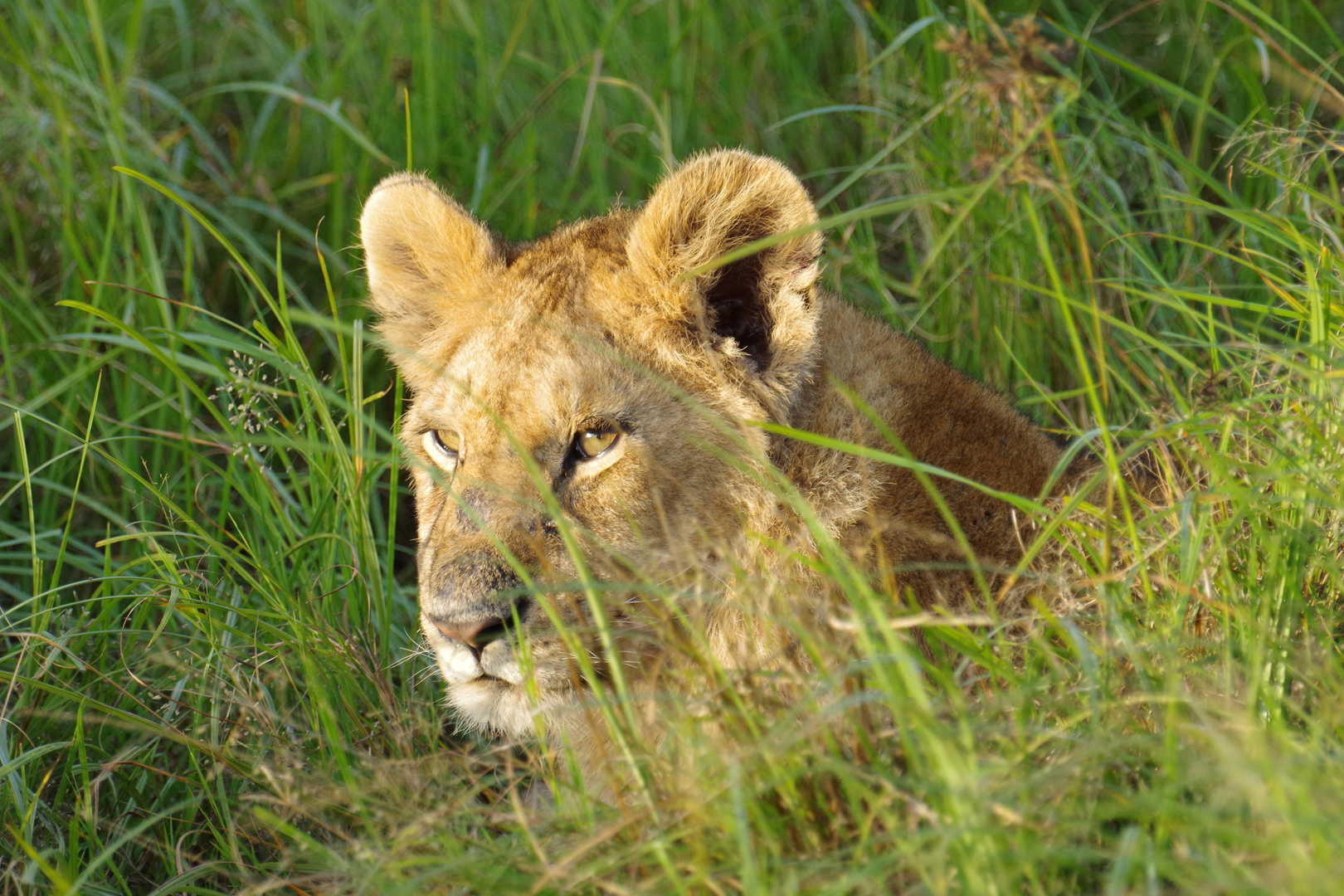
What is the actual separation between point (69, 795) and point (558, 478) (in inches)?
65.4

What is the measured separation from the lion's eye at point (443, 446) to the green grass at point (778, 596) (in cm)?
18

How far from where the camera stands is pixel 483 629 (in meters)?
2.68

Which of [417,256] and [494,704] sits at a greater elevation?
[417,256]

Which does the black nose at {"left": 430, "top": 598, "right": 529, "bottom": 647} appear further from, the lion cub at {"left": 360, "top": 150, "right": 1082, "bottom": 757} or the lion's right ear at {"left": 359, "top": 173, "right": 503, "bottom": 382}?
the lion's right ear at {"left": 359, "top": 173, "right": 503, "bottom": 382}

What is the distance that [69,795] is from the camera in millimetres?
3221

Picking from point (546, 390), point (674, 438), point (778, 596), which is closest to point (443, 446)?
point (546, 390)

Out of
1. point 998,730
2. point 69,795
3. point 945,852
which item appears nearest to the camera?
point 945,852

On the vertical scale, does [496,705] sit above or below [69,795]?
above

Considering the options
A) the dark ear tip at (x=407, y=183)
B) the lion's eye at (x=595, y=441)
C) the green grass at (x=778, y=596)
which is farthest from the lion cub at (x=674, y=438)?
the dark ear tip at (x=407, y=183)

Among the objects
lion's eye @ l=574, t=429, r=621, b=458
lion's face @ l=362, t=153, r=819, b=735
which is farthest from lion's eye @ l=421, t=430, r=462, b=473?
lion's eye @ l=574, t=429, r=621, b=458

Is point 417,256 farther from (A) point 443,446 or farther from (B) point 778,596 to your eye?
(B) point 778,596

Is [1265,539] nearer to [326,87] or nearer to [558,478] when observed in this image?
[558,478]

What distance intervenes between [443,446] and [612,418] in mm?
625

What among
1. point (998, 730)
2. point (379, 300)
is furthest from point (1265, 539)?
point (379, 300)
